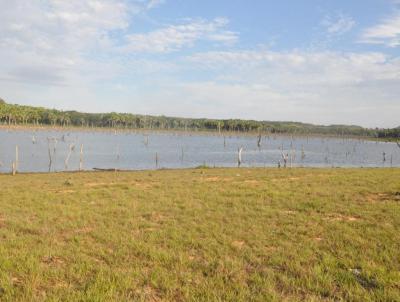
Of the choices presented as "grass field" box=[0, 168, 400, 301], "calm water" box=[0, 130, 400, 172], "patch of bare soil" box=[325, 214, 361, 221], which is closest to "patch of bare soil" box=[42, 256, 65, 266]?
"grass field" box=[0, 168, 400, 301]

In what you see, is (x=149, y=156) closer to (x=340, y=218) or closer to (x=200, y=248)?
(x=340, y=218)

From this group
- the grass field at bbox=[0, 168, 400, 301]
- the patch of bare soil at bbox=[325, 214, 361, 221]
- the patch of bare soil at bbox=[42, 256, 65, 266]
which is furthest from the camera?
the patch of bare soil at bbox=[325, 214, 361, 221]

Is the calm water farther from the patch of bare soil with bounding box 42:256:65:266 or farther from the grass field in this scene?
the patch of bare soil with bounding box 42:256:65:266

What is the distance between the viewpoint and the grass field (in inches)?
262

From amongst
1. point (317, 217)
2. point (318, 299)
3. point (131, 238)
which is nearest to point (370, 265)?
point (318, 299)

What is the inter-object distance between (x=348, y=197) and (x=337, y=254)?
8.23 m

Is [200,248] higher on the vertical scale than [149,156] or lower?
higher

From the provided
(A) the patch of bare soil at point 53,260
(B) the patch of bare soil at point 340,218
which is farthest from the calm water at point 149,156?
(A) the patch of bare soil at point 53,260

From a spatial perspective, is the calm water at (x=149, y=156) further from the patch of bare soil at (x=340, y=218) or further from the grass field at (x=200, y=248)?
the patch of bare soil at (x=340, y=218)

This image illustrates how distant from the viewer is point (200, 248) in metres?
9.16

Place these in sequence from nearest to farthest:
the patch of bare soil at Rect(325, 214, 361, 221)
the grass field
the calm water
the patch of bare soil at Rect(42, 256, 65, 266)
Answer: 1. the grass field
2. the patch of bare soil at Rect(42, 256, 65, 266)
3. the patch of bare soil at Rect(325, 214, 361, 221)
4. the calm water

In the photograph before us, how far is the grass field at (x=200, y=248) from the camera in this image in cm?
665

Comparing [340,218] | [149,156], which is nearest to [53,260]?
[340,218]

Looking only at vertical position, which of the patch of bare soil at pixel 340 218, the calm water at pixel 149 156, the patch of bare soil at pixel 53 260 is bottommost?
the calm water at pixel 149 156
